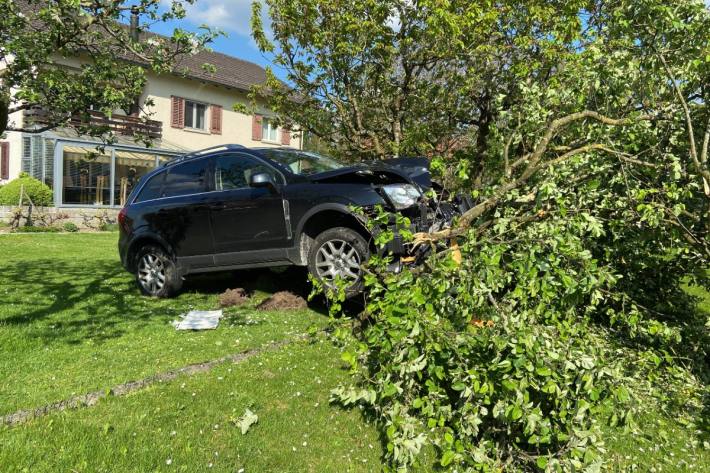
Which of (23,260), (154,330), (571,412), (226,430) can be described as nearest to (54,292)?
(154,330)

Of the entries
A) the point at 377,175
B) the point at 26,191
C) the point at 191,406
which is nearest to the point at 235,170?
the point at 377,175

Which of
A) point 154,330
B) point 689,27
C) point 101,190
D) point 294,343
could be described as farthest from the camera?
point 101,190

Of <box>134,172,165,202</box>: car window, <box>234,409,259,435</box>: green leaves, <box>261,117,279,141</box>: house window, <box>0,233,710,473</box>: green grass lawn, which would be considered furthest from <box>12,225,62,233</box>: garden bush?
<box>234,409,259,435</box>: green leaves

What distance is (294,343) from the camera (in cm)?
502

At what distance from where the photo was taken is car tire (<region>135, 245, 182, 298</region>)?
7.04 meters

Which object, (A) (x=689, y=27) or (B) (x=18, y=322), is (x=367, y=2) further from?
(B) (x=18, y=322)

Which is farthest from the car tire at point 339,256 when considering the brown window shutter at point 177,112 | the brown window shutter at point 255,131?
the brown window shutter at point 255,131

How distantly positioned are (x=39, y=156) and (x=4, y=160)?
3.18 metres

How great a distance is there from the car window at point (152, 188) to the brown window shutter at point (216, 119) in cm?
1879

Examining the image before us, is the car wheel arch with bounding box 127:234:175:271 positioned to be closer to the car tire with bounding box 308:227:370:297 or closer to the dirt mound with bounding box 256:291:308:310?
the dirt mound with bounding box 256:291:308:310

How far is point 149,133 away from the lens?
16.7 metres

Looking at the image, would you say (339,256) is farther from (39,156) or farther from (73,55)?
(39,156)

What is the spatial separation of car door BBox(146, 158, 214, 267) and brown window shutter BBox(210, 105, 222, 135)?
19.2 meters

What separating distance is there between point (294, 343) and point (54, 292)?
4.45 m
